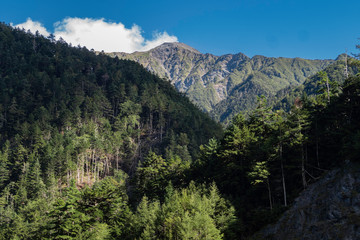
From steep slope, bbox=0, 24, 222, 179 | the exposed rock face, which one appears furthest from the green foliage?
steep slope, bbox=0, 24, 222, 179

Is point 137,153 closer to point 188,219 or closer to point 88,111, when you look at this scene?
point 88,111

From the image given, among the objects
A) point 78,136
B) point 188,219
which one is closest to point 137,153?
point 78,136

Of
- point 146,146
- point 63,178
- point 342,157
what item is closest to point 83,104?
point 146,146

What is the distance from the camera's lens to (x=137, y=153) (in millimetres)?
105312

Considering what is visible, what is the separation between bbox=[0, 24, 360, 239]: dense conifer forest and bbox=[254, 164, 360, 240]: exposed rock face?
195cm

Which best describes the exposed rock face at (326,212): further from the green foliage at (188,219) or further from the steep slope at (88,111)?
the steep slope at (88,111)

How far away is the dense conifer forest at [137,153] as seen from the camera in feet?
113

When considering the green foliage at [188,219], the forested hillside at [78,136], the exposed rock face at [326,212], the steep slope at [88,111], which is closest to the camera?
the exposed rock face at [326,212]

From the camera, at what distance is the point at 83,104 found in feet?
396

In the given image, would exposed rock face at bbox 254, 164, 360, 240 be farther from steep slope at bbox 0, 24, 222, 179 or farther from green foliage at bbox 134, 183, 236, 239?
steep slope at bbox 0, 24, 222, 179

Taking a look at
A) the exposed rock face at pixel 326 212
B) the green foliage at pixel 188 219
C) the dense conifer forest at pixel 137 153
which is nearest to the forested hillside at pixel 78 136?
the dense conifer forest at pixel 137 153

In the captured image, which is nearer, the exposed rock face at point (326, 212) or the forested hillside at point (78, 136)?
the exposed rock face at point (326, 212)

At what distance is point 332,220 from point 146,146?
8921 centimetres

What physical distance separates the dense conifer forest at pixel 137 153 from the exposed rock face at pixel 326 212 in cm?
195
